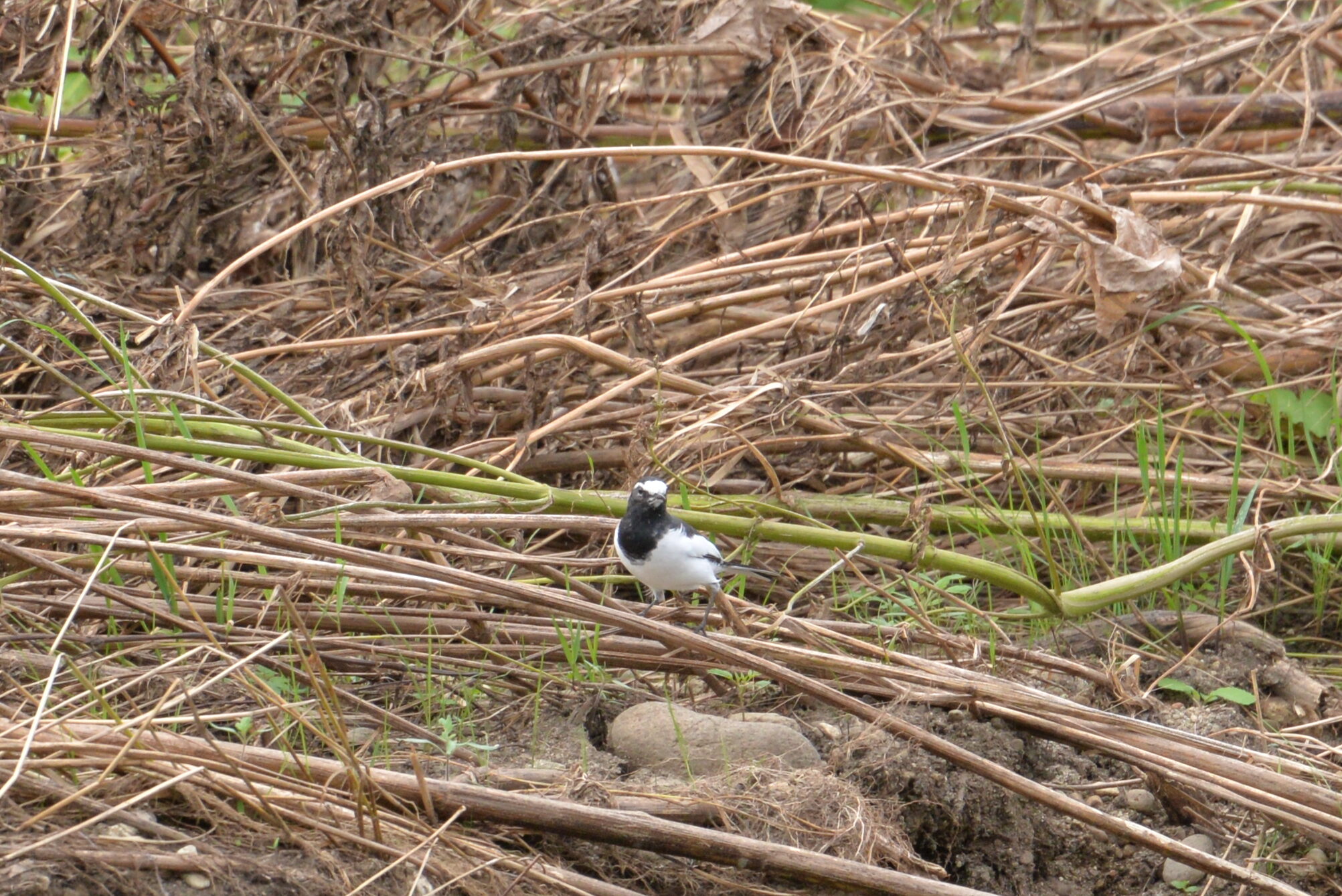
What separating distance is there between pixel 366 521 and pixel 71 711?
2.78ft

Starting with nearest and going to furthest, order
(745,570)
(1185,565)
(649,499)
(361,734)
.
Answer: (361,734) < (649,499) < (745,570) < (1185,565)

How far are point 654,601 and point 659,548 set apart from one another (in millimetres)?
648

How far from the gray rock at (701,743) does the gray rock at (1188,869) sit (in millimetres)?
871

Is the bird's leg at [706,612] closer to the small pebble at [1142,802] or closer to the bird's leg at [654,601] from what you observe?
the bird's leg at [654,601]

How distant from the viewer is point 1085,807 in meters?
2.82

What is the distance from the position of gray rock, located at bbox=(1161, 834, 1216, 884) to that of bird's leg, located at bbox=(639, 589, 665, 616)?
143 centimetres

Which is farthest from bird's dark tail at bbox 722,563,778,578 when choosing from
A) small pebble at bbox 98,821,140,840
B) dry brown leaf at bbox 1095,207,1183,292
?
small pebble at bbox 98,821,140,840

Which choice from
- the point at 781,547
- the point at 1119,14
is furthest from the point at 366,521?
the point at 1119,14

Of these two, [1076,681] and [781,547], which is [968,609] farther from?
[781,547]

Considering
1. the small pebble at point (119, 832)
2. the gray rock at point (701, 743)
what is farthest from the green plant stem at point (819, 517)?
the small pebble at point (119, 832)

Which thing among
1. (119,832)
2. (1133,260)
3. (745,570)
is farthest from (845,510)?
(119,832)

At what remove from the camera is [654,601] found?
152 inches

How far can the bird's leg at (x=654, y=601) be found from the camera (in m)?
3.64

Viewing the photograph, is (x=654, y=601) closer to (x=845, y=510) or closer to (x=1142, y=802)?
(x=845, y=510)
